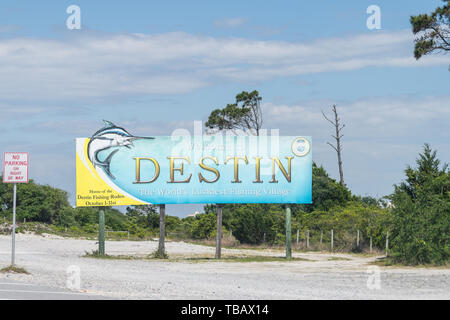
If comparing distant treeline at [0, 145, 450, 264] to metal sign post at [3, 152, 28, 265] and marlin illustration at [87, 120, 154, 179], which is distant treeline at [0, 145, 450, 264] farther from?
metal sign post at [3, 152, 28, 265]

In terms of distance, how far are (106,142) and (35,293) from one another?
1878cm

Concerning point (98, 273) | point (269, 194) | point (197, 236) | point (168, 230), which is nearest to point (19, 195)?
point (168, 230)

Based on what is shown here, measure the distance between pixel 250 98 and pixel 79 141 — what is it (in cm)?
4390

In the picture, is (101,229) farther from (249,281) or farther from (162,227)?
(249,281)

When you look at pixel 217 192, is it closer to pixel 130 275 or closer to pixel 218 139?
pixel 218 139

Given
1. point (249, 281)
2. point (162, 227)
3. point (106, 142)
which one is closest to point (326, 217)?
point (162, 227)

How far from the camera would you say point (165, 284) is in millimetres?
19859

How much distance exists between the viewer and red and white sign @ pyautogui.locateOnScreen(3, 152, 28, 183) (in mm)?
22516

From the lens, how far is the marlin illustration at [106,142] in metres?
34.5

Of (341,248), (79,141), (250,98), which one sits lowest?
(341,248)

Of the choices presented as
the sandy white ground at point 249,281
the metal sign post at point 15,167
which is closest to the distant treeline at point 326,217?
the sandy white ground at point 249,281

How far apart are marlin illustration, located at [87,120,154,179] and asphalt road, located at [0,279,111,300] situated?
16.1 m
